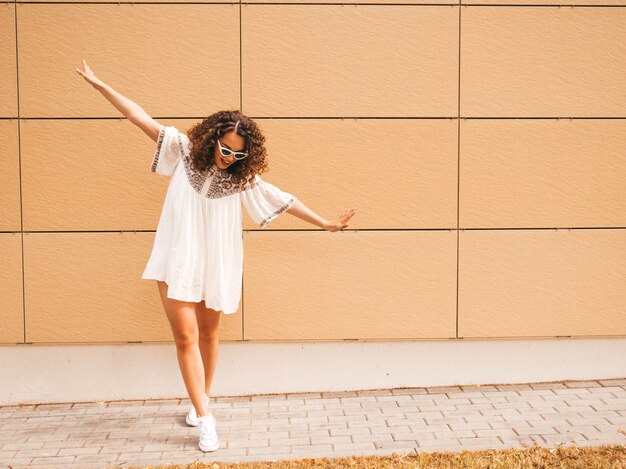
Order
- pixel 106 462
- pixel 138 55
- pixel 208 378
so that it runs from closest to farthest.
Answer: pixel 106 462, pixel 208 378, pixel 138 55

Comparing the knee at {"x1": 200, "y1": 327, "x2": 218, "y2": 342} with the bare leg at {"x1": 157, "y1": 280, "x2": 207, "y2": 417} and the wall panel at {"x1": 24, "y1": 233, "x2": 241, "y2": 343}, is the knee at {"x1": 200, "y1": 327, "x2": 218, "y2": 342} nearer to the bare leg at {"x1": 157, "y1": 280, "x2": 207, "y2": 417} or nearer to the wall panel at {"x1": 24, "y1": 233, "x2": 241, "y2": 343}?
the bare leg at {"x1": 157, "y1": 280, "x2": 207, "y2": 417}

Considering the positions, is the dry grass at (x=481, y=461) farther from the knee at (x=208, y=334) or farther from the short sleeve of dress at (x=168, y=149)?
the short sleeve of dress at (x=168, y=149)

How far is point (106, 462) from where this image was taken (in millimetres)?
3777

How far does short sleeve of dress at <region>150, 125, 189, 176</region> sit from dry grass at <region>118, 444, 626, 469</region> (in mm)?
1723

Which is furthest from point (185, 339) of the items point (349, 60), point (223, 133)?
point (349, 60)

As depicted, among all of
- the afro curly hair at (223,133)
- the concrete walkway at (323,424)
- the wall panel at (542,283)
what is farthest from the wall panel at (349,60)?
the concrete walkway at (323,424)

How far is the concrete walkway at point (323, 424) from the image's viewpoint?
3.90 m

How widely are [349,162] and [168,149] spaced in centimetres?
147

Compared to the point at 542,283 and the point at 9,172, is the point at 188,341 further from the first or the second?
the point at 542,283

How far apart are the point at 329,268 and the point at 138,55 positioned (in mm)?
2062

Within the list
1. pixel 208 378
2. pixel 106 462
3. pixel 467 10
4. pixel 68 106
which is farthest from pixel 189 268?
pixel 467 10

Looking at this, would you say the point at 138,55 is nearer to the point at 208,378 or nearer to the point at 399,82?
the point at 399,82

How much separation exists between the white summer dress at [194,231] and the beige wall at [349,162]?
0.84m

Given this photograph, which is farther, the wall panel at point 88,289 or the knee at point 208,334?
the wall panel at point 88,289
